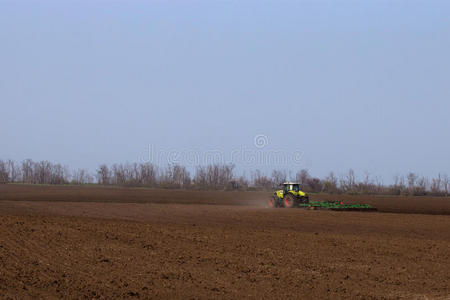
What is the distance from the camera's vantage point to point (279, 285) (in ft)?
44.5

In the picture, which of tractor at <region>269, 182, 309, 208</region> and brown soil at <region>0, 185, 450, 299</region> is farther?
tractor at <region>269, 182, 309, 208</region>

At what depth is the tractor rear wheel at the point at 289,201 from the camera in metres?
37.9

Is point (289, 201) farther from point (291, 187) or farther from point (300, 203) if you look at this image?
point (291, 187)

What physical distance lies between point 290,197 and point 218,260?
22.0 meters

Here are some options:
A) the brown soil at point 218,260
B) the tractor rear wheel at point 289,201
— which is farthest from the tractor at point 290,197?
the brown soil at point 218,260

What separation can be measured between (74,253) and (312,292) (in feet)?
26.4

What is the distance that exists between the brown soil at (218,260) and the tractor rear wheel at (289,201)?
10.9 metres

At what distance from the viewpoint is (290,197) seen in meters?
38.0

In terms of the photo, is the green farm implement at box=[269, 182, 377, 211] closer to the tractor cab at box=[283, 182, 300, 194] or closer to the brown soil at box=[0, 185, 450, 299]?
the tractor cab at box=[283, 182, 300, 194]

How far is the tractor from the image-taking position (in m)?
38.1

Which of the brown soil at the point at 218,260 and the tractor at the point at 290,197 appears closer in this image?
the brown soil at the point at 218,260

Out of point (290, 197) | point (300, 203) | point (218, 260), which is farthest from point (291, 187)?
point (218, 260)

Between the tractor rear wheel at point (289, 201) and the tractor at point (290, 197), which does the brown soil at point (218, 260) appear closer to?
the tractor rear wheel at point (289, 201)

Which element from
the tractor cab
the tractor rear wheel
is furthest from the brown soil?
the tractor cab
